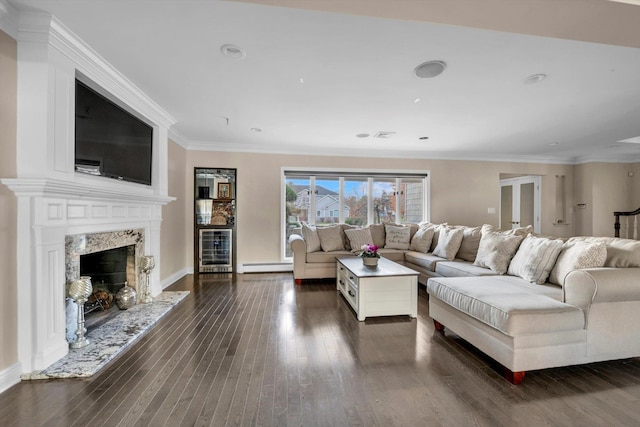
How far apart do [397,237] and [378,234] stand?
0.36m

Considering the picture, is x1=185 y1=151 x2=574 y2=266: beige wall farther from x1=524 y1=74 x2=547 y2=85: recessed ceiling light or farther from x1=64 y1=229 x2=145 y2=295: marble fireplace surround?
x1=524 y1=74 x2=547 y2=85: recessed ceiling light

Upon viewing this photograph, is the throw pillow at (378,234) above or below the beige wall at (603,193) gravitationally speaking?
below

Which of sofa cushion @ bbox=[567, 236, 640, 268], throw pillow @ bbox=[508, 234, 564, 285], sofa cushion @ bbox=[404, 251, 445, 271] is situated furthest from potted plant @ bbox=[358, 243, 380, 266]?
sofa cushion @ bbox=[567, 236, 640, 268]

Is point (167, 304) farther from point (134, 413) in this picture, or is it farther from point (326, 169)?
point (326, 169)

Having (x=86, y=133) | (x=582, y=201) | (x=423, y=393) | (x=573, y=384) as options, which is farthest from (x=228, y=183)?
(x=582, y=201)

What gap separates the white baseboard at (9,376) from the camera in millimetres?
1755

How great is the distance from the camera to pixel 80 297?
2.23 metres

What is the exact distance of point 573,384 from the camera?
6.09 feet

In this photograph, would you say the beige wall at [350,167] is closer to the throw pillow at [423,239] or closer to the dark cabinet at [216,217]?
the dark cabinet at [216,217]

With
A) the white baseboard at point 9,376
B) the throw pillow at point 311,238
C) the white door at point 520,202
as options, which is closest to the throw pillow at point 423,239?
the throw pillow at point 311,238

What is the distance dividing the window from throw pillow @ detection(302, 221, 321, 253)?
0.57 metres

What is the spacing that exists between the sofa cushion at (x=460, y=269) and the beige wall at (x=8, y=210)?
13.3 ft

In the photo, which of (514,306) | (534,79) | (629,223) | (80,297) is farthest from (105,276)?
(629,223)

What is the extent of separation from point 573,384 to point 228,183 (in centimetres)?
512
